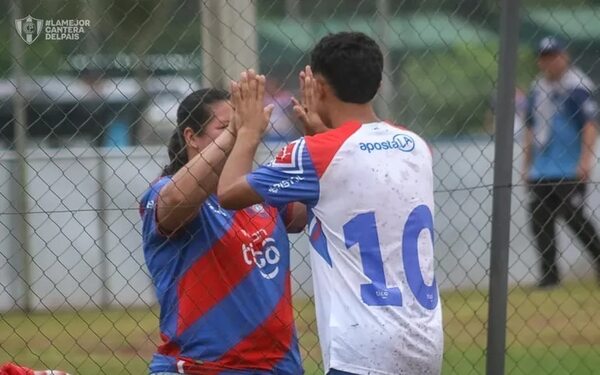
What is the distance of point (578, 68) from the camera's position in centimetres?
892

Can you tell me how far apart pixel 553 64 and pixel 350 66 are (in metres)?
4.50

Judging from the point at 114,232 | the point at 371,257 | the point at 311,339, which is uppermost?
the point at 371,257

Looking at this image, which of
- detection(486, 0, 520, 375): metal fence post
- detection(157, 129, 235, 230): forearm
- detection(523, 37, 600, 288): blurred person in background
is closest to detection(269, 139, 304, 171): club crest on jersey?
detection(157, 129, 235, 230): forearm

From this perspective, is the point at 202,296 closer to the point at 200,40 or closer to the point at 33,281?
the point at 200,40

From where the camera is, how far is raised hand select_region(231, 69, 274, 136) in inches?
169

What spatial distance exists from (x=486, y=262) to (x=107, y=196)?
2.47 meters

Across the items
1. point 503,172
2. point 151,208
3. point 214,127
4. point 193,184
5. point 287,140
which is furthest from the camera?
point 287,140

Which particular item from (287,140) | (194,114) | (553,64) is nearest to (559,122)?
(553,64)

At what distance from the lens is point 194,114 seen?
4.64m

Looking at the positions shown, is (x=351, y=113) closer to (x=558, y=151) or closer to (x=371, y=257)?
(x=371, y=257)

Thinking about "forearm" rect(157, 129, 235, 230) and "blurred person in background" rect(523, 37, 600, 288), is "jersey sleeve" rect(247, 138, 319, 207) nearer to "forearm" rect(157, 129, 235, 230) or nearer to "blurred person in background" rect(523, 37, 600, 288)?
"forearm" rect(157, 129, 235, 230)

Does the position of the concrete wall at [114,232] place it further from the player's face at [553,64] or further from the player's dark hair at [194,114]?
the player's dark hair at [194,114]

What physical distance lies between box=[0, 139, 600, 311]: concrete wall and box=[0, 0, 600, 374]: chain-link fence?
0.07 feet

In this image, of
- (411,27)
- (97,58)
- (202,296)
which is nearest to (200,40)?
(97,58)
